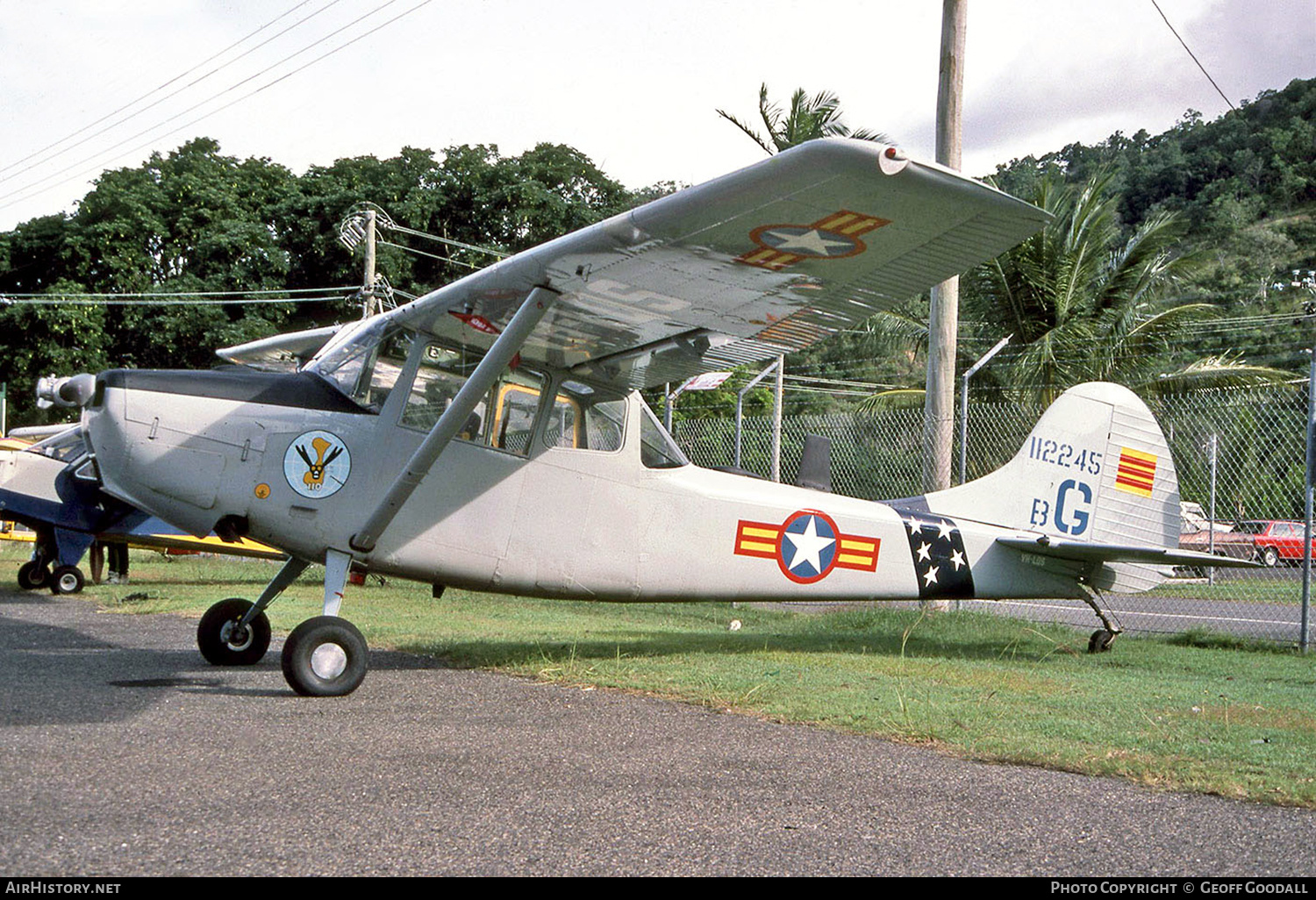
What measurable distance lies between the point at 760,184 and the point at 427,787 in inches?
108

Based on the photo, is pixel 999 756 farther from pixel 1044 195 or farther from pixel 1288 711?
pixel 1044 195

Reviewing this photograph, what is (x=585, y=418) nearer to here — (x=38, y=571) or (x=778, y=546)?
(x=778, y=546)

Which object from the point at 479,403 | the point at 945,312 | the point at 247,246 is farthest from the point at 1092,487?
the point at 247,246

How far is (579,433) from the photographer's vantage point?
726 cm

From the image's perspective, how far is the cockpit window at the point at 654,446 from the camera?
24.5ft

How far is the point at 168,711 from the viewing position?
5.41m

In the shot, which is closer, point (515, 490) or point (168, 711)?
point (168, 711)

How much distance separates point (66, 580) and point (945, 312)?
10942 millimetres

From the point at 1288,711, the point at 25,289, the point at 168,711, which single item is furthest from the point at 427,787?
the point at 25,289

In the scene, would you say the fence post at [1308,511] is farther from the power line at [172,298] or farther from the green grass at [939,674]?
the power line at [172,298]

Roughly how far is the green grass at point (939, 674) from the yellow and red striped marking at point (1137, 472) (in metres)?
1.35

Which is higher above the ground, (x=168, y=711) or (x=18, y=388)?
(x=18, y=388)

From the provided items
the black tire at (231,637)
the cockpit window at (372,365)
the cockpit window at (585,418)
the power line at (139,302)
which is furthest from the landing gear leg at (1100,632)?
the power line at (139,302)

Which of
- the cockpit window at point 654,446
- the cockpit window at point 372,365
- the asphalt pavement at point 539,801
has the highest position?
the cockpit window at point 372,365
